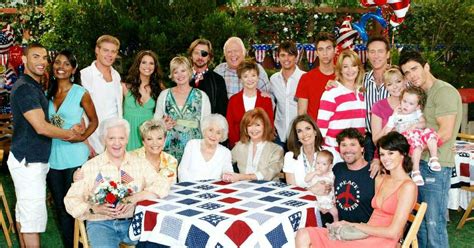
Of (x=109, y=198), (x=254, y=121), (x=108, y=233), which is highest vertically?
(x=254, y=121)

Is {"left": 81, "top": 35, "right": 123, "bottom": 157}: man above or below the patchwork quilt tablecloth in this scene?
above

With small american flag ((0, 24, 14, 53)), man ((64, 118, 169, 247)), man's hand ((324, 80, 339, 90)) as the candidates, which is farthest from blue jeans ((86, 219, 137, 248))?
small american flag ((0, 24, 14, 53))

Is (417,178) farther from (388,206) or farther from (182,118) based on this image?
Result: (182,118)

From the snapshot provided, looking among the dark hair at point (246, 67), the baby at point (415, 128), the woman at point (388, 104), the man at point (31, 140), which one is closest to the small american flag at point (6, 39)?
the man at point (31, 140)

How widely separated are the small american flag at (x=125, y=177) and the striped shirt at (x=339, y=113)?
1546mm

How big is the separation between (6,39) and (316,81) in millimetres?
6975

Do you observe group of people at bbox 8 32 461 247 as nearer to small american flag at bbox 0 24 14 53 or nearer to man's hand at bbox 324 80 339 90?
man's hand at bbox 324 80 339 90

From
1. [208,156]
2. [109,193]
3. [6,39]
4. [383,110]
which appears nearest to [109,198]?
[109,193]

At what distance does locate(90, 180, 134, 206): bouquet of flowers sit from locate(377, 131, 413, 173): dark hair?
1.65 m

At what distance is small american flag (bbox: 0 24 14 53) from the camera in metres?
10.1

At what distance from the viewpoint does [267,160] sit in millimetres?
4527

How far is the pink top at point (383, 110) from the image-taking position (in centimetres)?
432

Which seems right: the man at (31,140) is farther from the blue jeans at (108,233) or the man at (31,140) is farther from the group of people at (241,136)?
the blue jeans at (108,233)

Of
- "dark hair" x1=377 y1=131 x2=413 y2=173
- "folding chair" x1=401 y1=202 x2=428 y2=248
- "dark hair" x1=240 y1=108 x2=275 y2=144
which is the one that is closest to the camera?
"folding chair" x1=401 y1=202 x2=428 y2=248
